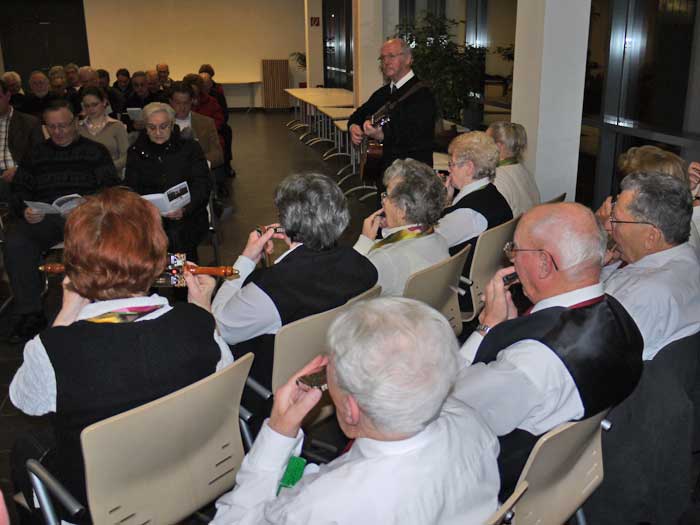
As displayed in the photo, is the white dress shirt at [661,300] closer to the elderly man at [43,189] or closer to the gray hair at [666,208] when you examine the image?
the gray hair at [666,208]

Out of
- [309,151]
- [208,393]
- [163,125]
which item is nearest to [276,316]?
[208,393]

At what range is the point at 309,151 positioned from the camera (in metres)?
11.6

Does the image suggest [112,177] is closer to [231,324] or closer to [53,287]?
[53,287]

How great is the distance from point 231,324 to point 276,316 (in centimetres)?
18

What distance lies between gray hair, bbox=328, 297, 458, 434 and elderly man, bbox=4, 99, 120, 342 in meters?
3.56

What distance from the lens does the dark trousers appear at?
171 inches

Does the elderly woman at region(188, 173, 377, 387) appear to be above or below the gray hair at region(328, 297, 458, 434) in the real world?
below

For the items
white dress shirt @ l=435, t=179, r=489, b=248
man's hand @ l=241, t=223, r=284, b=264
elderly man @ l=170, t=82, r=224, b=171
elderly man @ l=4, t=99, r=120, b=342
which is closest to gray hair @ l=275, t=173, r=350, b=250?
man's hand @ l=241, t=223, r=284, b=264

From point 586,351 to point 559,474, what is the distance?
0.34 m

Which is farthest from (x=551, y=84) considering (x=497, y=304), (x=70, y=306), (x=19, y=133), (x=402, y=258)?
(x=19, y=133)

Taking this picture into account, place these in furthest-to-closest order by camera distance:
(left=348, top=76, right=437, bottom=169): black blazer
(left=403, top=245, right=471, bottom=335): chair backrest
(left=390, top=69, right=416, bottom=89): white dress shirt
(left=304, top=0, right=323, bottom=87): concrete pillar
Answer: (left=304, top=0, right=323, bottom=87): concrete pillar, (left=390, top=69, right=416, bottom=89): white dress shirt, (left=348, top=76, right=437, bottom=169): black blazer, (left=403, top=245, right=471, bottom=335): chair backrest

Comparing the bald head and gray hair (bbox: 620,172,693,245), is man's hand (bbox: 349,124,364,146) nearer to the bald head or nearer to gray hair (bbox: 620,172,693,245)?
gray hair (bbox: 620,172,693,245)

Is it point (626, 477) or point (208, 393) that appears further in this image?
point (626, 477)

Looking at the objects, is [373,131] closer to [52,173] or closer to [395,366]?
[52,173]
